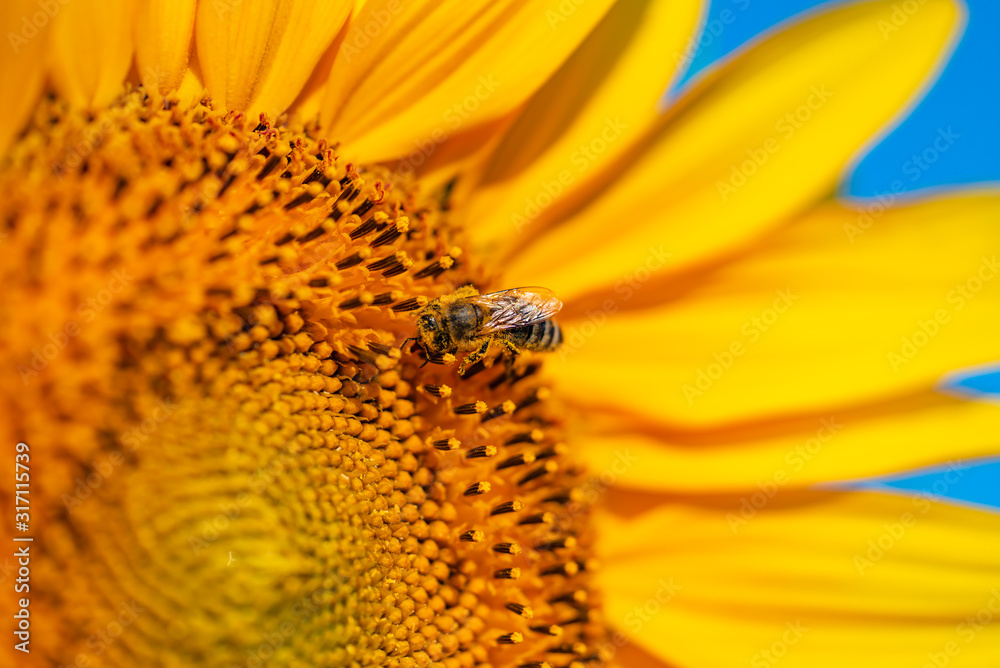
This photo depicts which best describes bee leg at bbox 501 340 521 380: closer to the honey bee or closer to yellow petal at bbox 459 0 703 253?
the honey bee

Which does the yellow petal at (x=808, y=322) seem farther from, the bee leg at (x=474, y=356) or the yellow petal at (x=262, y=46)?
the yellow petal at (x=262, y=46)

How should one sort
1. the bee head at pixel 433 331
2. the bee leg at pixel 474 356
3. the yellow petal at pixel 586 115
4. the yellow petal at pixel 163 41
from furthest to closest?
1. the yellow petal at pixel 586 115
2. the bee leg at pixel 474 356
3. the bee head at pixel 433 331
4. the yellow petal at pixel 163 41

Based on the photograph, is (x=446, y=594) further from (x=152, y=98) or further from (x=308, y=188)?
(x=152, y=98)

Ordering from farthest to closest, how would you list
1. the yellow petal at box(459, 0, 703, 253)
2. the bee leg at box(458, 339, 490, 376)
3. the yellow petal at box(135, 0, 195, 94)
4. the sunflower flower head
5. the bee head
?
the yellow petal at box(459, 0, 703, 253)
the bee leg at box(458, 339, 490, 376)
the bee head
the yellow petal at box(135, 0, 195, 94)
the sunflower flower head

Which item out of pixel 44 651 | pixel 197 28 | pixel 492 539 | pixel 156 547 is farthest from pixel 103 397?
pixel 492 539

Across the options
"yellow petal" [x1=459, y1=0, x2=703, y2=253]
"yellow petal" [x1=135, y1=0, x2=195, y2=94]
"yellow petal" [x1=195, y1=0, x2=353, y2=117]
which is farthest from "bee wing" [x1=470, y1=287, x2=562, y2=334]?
"yellow petal" [x1=135, y1=0, x2=195, y2=94]

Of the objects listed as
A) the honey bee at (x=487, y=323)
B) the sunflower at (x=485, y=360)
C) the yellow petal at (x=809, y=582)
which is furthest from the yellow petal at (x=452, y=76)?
the yellow petal at (x=809, y=582)
